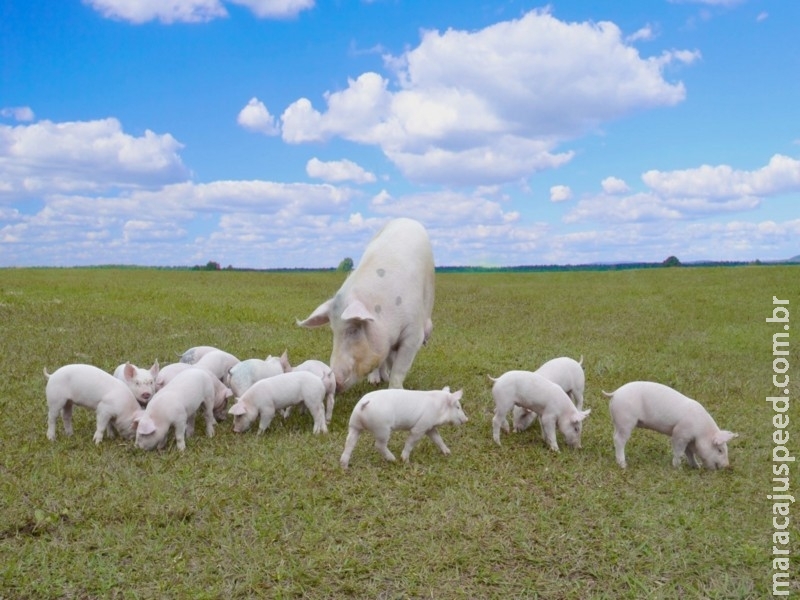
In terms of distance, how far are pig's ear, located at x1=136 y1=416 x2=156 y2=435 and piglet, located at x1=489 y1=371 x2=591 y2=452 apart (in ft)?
10.2

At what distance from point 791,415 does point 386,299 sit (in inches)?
192

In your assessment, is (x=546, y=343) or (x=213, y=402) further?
(x=546, y=343)

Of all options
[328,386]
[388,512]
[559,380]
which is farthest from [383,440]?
[559,380]

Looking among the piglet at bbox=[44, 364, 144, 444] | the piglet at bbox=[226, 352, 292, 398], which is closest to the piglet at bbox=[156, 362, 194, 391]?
the piglet at bbox=[226, 352, 292, 398]

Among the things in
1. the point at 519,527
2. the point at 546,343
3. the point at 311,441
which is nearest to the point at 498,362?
the point at 546,343

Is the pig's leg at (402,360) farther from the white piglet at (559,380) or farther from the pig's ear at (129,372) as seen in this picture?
the pig's ear at (129,372)

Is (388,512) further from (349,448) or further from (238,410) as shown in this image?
(238,410)

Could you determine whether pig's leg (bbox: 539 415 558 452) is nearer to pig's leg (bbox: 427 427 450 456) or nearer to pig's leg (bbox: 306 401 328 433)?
pig's leg (bbox: 427 427 450 456)

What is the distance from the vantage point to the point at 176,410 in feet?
20.5

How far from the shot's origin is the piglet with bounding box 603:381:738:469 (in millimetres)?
5992

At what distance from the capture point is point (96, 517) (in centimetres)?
491

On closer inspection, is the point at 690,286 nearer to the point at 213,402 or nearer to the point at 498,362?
the point at 498,362

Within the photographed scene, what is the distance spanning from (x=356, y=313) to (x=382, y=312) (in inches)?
19.3

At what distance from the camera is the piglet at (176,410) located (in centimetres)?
611
